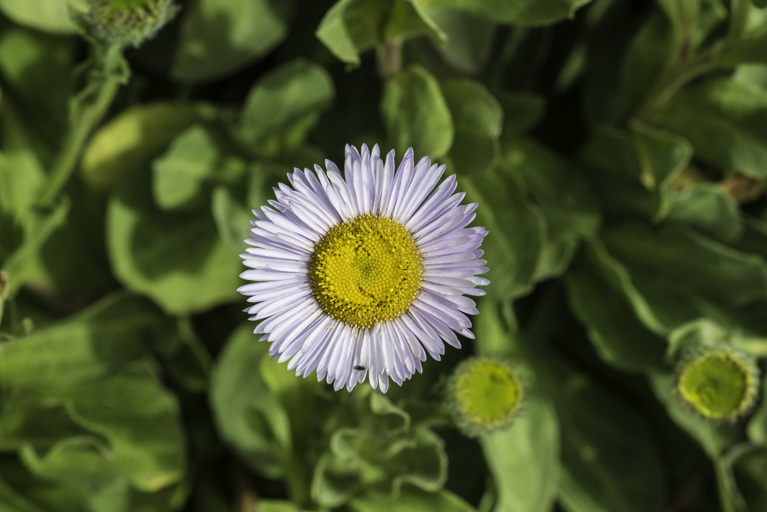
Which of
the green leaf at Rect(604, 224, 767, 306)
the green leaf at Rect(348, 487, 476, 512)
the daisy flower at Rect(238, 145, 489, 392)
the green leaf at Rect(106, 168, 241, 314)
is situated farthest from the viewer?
the green leaf at Rect(106, 168, 241, 314)

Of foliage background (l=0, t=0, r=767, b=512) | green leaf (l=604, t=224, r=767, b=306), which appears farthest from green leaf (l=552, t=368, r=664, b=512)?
green leaf (l=604, t=224, r=767, b=306)

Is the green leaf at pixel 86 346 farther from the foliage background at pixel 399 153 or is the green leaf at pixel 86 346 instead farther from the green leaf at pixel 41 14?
the green leaf at pixel 41 14

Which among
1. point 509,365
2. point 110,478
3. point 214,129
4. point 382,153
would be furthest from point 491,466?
point 214,129

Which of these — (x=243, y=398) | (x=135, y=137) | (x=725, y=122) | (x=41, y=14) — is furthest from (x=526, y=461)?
(x=41, y=14)

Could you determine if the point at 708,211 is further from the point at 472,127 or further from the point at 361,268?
the point at 361,268

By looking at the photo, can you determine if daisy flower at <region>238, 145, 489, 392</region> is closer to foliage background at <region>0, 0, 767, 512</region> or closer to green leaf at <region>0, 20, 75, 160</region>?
foliage background at <region>0, 0, 767, 512</region>

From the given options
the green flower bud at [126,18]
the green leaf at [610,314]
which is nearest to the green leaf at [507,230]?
the green leaf at [610,314]

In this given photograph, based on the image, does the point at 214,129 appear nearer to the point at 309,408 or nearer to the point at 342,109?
Answer: the point at 342,109
